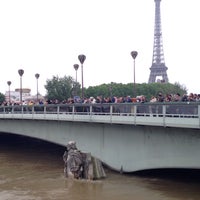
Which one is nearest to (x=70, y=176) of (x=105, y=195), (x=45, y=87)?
(x=105, y=195)

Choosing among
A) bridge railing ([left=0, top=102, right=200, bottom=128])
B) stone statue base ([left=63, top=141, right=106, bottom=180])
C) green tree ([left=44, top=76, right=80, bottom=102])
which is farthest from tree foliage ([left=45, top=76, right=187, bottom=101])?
stone statue base ([left=63, top=141, right=106, bottom=180])

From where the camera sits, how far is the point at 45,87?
275ft

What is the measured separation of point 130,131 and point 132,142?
595 millimetres

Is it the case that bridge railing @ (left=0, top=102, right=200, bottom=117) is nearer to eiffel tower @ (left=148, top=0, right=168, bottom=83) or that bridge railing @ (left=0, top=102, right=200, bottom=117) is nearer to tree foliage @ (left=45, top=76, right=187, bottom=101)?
tree foliage @ (left=45, top=76, right=187, bottom=101)

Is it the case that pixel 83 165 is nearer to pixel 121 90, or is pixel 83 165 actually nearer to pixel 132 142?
pixel 132 142

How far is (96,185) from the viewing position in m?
21.7

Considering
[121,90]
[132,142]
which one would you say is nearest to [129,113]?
[132,142]

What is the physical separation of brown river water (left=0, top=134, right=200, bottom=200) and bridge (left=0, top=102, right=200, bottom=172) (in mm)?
1186

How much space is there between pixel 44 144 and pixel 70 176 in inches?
734

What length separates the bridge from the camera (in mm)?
18125

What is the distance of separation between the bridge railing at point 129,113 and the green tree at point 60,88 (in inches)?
1933

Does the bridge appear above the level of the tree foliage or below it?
below

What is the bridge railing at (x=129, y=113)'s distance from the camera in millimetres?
17516

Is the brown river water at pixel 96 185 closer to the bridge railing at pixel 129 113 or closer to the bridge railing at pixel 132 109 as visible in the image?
the bridge railing at pixel 129 113
